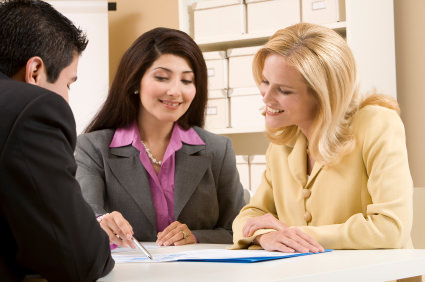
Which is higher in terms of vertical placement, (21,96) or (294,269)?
(21,96)

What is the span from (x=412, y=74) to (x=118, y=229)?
85.8 inches

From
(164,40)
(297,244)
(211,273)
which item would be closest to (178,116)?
(164,40)

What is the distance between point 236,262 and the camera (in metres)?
1.03

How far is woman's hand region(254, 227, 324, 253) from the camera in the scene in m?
1.18

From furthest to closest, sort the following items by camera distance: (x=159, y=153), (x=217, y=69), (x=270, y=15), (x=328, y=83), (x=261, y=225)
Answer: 1. (x=217, y=69)
2. (x=270, y=15)
3. (x=159, y=153)
4. (x=328, y=83)
5. (x=261, y=225)

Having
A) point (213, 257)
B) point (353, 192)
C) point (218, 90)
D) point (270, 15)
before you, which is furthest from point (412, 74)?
point (213, 257)

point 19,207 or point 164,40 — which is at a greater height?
point 164,40

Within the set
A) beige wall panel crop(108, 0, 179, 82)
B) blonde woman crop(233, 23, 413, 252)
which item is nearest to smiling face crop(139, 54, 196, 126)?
blonde woman crop(233, 23, 413, 252)

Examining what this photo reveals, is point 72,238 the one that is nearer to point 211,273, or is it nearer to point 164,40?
point 211,273

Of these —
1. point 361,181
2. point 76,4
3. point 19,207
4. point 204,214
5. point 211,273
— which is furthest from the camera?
point 76,4

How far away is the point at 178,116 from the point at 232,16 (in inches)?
52.8

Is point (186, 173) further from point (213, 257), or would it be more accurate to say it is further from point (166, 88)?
point (213, 257)

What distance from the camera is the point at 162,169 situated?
75.6 inches

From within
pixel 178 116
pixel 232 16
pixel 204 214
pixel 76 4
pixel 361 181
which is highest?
pixel 76 4
